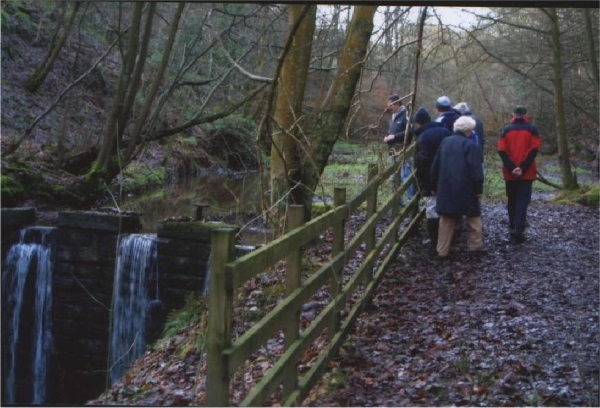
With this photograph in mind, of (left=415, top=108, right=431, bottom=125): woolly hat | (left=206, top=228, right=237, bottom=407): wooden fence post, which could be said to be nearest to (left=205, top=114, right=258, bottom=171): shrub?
(left=415, top=108, right=431, bottom=125): woolly hat

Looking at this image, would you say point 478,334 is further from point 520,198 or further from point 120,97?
point 120,97

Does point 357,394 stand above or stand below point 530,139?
below

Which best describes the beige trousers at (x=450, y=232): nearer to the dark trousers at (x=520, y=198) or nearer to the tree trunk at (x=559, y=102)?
the dark trousers at (x=520, y=198)

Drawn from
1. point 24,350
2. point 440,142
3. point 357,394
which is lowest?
point 24,350

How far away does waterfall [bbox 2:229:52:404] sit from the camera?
11102 mm

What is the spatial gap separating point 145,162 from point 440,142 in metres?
13.4

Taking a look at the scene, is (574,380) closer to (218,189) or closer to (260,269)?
(260,269)

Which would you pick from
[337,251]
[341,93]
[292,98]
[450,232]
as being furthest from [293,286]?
[292,98]

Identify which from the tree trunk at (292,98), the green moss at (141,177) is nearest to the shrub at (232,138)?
the green moss at (141,177)

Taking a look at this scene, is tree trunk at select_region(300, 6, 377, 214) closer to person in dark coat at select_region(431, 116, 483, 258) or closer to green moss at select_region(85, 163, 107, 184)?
person in dark coat at select_region(431, 116, 483, 258)

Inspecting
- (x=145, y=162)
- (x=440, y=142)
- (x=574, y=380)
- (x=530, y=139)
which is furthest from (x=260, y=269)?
(x=145, y=162)

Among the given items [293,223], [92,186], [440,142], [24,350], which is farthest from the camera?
A: [92,186]

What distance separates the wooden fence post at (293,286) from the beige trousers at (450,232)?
182 inches

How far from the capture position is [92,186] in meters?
14.7
